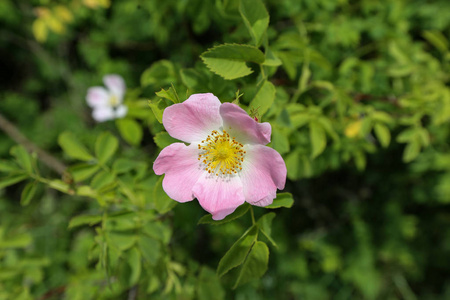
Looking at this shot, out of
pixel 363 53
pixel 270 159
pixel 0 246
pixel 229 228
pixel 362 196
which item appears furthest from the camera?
pixel 362 196

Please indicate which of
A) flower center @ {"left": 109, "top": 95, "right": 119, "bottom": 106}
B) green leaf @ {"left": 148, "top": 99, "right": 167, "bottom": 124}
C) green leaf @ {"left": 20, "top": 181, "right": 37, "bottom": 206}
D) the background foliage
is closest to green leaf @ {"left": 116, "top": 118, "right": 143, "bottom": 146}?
the background foliage

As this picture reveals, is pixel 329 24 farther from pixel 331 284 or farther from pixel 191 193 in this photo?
pixel 331 284

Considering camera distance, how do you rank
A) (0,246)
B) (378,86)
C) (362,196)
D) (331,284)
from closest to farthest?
(0,246), (378,86), (362,196), (331,284)

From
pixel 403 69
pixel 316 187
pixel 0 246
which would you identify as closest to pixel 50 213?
pixel 0 246

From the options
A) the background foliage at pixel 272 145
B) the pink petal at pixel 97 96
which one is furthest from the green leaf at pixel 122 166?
the pink petal at pixel 97 96

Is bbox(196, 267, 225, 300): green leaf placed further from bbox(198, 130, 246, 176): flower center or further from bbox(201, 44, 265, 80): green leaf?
bbox(201, 44, 265, 80): green leaf

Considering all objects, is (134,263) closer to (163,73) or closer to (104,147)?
(104,147)

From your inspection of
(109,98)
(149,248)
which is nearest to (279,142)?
(149,248)
